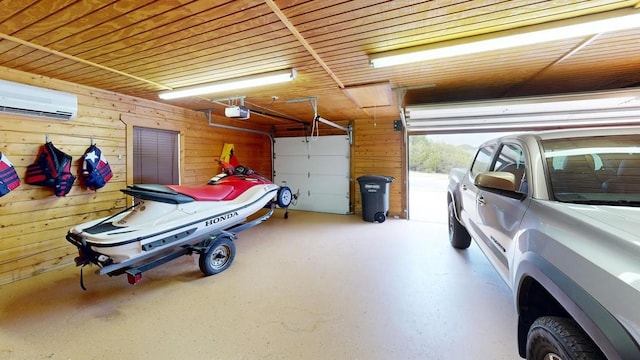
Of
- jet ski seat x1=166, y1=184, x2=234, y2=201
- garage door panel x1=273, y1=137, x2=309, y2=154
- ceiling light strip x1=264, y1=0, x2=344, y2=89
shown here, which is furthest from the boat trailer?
garage door panel x1=273, y1=137, x2=309, y2=154

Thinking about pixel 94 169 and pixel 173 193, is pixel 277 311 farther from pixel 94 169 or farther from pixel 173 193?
pixel 94 169

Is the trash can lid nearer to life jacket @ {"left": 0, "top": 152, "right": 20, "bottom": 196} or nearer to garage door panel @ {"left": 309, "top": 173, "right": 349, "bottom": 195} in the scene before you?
garage door panel @ {"left": 309, "top": 173, "right": 349, "bottom": 195}

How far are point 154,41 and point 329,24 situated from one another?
59.1 inches

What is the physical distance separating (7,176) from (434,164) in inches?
310

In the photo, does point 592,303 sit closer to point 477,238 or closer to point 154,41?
point 477,238

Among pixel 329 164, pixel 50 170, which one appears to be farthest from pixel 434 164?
pixel 50 170

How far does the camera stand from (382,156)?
6.09 meters

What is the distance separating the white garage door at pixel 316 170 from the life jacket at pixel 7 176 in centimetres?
500

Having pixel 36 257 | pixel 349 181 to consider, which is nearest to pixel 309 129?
pixel 349 181

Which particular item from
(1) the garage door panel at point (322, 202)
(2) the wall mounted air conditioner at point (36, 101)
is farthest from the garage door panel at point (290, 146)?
(2) the wall mounted air conditioner at point (36, 101)

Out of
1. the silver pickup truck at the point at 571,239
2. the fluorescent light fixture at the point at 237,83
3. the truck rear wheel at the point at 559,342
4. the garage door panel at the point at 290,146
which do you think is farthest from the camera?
the garage door panel at the point at 290,146

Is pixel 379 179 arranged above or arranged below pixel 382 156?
below

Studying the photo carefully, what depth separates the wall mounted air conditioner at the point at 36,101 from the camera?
8.69ft

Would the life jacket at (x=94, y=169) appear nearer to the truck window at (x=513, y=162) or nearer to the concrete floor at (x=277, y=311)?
the concrete floor at (x=277, y=311)
